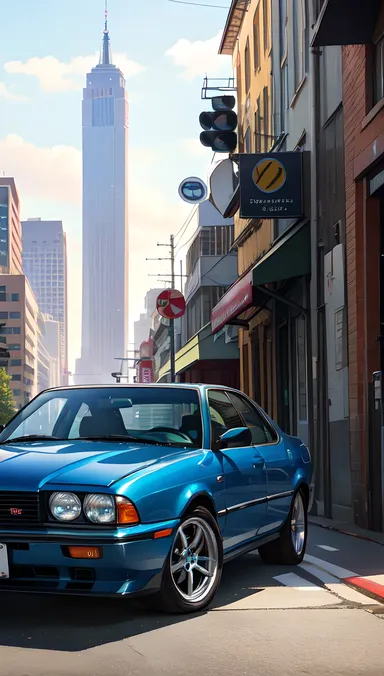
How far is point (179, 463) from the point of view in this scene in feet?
20.2

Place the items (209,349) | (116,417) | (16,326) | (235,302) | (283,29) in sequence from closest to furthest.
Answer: (116,417) < (235,302) < (283,29) < (209,349) < (16,326)

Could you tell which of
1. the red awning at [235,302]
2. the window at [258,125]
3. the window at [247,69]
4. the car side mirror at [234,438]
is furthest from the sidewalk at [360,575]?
the window at [247,69]

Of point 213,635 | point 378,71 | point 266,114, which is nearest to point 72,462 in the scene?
point 213,635

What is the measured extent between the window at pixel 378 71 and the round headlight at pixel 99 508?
28.3 ft

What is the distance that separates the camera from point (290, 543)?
319 inches

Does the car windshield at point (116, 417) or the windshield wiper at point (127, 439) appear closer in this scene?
the windshield wiper at point (127, 439)

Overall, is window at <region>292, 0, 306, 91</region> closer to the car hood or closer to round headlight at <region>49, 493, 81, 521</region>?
the car hood

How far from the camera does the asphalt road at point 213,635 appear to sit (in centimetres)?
482

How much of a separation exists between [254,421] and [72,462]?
8.04 ft

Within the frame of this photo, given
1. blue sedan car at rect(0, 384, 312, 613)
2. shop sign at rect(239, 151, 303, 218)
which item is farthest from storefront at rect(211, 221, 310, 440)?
blue sedan car at rect(0, 384, 312, 613)

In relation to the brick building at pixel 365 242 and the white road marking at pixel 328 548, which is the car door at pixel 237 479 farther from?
the brick building at pixel 365 242

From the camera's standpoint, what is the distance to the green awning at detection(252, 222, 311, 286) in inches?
735

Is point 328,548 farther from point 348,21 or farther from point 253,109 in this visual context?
point 253,109

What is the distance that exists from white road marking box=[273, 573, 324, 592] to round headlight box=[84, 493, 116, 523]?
2044 mm
